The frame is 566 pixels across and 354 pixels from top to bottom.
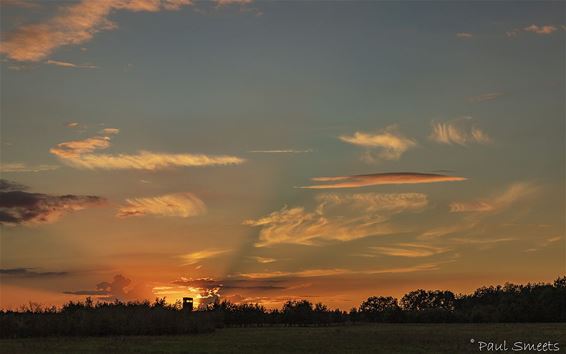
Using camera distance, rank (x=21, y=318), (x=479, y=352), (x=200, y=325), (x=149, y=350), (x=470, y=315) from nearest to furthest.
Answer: (x=479, y=352) < (x=149, y=350) < (x=21, y=318) < (x=200, y=325) < (x=470, y=315)

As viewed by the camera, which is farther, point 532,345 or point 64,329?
point 64,329

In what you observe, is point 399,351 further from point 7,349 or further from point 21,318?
point 21,318

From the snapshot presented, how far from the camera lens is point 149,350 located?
5691 centimetres

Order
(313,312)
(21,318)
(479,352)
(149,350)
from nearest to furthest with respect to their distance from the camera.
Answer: (479,352)
(149,350)
(21,318)
(313,312)

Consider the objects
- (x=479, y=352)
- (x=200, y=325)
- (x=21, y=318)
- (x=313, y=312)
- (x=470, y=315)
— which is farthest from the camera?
(x=470, y=315)

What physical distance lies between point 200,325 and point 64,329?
23.4 m

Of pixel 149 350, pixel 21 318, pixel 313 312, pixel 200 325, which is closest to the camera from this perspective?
pixel 149 350

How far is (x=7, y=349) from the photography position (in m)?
58.2

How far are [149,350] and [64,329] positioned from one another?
1285 inches

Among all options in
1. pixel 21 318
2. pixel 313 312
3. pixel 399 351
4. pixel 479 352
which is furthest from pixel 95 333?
pixel 313 312

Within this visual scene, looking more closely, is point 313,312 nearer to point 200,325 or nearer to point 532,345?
point 200,325

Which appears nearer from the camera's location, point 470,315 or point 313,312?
point 313,312

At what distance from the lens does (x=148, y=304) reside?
104000mm

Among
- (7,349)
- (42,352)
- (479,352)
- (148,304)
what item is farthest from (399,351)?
(148,304)
